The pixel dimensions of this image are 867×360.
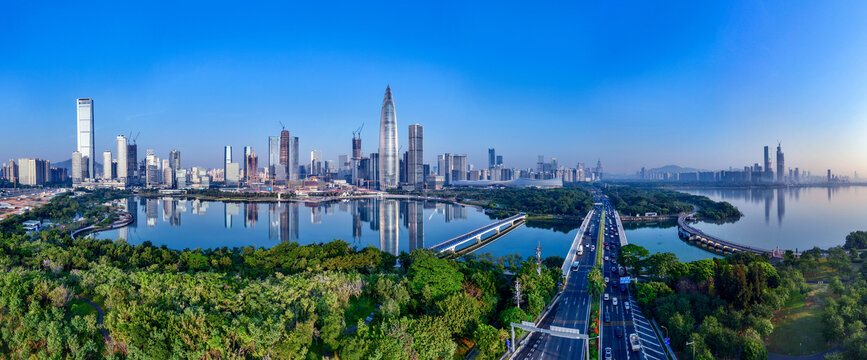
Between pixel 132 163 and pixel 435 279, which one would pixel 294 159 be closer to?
pixel 132 163

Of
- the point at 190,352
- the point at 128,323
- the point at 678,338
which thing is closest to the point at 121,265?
the point at 128,323

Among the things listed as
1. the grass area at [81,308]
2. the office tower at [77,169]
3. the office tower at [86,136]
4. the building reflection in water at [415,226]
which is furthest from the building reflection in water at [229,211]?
the office tower at [86,136]

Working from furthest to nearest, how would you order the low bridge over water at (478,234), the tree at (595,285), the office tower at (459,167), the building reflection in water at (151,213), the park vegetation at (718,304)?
the office tower at (459,167)
the building reflection in water at (151,213)
the low bridge over water at (478,234)
the tree at (595,285)
the park vegetation at (718,304)

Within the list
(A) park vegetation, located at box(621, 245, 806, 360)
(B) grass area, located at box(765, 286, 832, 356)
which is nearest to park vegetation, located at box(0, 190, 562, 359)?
(A) park vegetation, located at box(621, 245, 806, 360)

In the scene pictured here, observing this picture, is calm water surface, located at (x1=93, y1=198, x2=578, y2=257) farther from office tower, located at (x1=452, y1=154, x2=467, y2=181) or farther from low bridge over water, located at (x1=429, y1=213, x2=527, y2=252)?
office tower, located at (x1=452, y1=154, x2=467, y2=181)

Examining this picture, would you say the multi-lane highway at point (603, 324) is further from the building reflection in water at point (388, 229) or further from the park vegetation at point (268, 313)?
the building reflection in water at point (388, 229)

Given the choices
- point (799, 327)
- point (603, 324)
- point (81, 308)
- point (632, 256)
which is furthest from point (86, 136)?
point (799, 327)

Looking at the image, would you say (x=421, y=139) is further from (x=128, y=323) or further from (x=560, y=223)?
(x=128, y=323)
